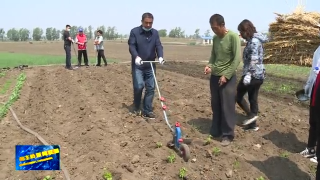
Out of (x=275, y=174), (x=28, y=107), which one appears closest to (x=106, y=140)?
(x=275, y=174)

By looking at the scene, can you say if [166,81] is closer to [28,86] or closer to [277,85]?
[277,85]

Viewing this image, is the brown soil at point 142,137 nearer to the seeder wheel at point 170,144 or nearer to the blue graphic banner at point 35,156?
the seeder wheel at point 170,144

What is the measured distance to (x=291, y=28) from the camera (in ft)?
52.0

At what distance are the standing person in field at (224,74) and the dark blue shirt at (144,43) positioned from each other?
1.38 metres

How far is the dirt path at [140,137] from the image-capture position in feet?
15.6

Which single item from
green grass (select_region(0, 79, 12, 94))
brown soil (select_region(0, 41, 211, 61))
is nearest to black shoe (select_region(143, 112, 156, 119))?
green grass (select_region(0, 79, 12, 94))

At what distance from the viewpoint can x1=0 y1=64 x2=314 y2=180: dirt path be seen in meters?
4.75

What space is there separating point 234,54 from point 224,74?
12.6 inches

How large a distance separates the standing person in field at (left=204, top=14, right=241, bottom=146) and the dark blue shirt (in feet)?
4.52

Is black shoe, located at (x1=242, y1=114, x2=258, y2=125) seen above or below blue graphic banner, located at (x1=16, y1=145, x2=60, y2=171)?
below

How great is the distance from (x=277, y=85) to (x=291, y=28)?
5.88 meters

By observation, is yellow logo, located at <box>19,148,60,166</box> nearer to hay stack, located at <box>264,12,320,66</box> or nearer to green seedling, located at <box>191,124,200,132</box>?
green seedling, located at <box>191,124,200,132</box>

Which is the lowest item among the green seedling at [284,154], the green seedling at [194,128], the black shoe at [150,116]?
the green seedling at [284,154]

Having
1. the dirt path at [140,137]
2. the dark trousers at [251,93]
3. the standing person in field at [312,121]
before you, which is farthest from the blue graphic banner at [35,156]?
the dark trousers at [251,93]
